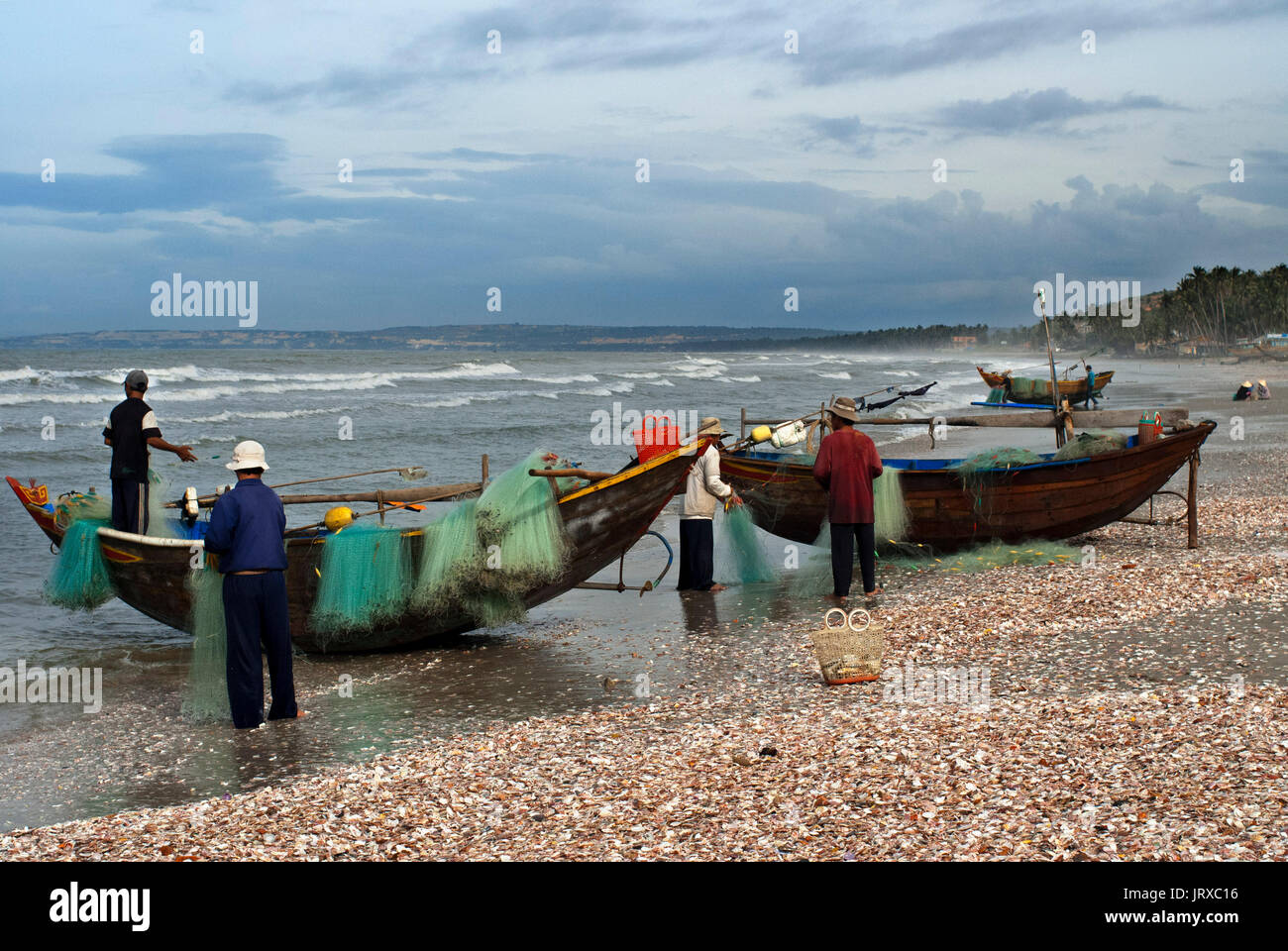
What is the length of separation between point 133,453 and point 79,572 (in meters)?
1.14

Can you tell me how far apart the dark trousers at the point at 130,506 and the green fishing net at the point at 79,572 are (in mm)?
218

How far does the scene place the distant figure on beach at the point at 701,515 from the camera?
11359 millimetres

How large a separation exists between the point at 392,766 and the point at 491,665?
289 cm

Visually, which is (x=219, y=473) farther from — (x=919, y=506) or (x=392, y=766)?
(x=392, y=766)

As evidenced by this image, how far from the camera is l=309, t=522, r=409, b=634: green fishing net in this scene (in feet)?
31.0

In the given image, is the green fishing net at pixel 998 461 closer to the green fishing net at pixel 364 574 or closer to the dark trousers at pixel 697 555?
the dark trousers at pixel 697 555

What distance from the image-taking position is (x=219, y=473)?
24.5 meters

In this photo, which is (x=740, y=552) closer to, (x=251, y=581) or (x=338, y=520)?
(x=338, y=520)

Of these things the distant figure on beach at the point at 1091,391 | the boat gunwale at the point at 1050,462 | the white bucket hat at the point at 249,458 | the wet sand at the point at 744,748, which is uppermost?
the distant figure on beach at the point at 1091,391

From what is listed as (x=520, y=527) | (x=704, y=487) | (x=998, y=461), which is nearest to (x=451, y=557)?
(x=520, y=527)

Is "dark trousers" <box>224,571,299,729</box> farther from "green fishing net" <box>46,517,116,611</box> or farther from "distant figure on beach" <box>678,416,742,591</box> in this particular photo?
"distant figure on beach" <box>678,416,742,591</box>
